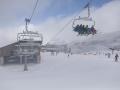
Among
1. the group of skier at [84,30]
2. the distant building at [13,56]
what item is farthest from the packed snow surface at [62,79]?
the distant building at [13,56]

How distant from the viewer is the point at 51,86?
1016 centimetres

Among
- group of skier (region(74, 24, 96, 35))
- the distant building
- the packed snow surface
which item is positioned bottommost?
the packed snow surface

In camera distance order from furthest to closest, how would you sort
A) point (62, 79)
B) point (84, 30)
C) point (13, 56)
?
point (13, 56) < point (62, 79) < point (84, 30)

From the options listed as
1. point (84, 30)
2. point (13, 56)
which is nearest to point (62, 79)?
point (84, 30)

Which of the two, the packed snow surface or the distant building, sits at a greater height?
the distant building

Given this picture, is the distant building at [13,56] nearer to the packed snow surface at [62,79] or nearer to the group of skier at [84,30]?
the packed snow surface at [62,79]

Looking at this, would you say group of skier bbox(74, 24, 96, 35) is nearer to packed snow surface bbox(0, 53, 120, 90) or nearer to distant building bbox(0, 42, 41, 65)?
packed snow surface bbox(0, 53, 120, 90)

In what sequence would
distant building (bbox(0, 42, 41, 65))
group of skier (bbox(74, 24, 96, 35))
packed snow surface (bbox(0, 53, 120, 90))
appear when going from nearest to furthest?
group of skier (bbox(74, 24, 96, 35)), packed snow surface (bbox(0, 53, 120, 90)), distant building (bbox(0, 42, 41, 65))

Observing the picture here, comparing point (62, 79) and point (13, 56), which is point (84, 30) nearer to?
point (62, 79)

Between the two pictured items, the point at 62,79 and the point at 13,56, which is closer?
the point at 62,79

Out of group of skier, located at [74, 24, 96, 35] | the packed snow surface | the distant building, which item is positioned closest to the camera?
group of skier, located at [74, 24, 96, 35]

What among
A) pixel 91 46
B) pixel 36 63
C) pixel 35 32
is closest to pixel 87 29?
pixel 35 32

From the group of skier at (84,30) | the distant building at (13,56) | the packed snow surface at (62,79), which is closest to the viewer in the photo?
the group of skier at (84,30)

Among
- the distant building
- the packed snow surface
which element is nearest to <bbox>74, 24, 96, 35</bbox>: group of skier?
the packed snow surface
